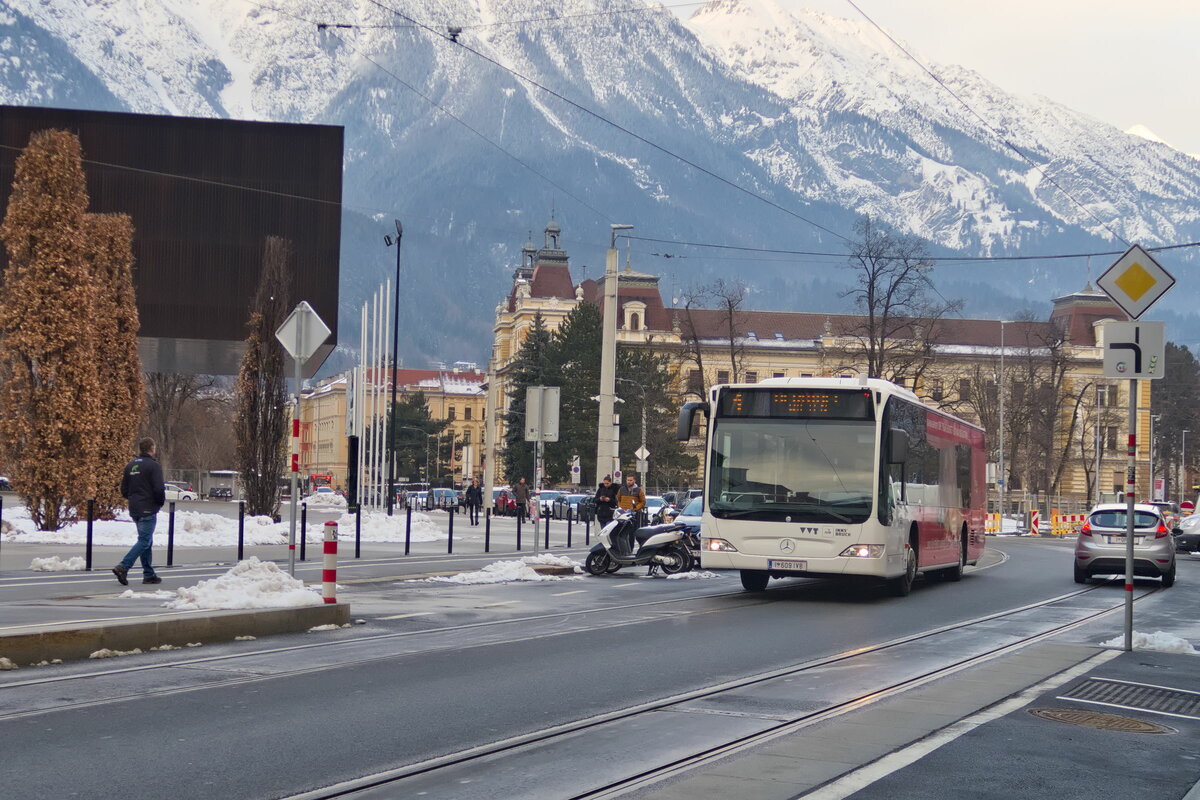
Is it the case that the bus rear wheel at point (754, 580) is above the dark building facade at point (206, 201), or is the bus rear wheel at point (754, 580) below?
below

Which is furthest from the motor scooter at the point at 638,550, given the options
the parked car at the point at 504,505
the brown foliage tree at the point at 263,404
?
the parked car at the point at 504,505

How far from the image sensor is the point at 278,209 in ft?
143

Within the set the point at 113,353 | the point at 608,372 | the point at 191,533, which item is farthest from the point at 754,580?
the point at 113,353

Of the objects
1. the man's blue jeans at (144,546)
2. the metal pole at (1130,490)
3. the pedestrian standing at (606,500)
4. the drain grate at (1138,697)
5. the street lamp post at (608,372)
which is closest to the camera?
the drain grate at (1138,697)

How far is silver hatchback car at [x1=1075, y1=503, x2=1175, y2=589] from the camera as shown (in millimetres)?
26906

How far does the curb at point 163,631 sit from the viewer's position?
468 inches

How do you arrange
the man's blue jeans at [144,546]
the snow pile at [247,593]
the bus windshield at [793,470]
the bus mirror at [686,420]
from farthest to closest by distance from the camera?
the bus windshield at [793,470] < the bus mirror at [686,420] < the man's blue jeans at [144,546] < the snow pile at [247,593]

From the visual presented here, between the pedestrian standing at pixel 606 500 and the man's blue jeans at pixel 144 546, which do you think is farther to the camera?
the pedestrian standing at pixel 606 500

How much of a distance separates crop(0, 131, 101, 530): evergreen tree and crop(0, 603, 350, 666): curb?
1757 cm

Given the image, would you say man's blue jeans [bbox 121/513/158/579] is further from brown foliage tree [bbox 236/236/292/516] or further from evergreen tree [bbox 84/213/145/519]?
brown foliage tree [bbox 236/236/292/516]

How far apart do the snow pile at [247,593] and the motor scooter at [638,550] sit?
10.1 metres

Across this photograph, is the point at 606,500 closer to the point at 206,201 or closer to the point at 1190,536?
the point at 206,201

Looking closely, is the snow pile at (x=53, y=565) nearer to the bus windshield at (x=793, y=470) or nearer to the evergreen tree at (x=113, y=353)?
→ the evergreen tree at (x=113, y=353)

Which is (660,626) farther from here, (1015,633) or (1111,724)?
(1111,724)
